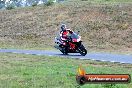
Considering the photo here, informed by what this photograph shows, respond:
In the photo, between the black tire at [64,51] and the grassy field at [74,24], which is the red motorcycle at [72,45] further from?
the grassy field at [74,24]

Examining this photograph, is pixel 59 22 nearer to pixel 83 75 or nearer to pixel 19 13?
pixel 19 13

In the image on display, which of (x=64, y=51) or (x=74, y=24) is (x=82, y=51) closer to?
(x=64, y=51)

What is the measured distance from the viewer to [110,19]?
148 feet

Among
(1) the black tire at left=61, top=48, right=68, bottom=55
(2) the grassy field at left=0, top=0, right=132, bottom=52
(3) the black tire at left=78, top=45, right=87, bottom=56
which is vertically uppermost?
(3) the black tire at left=78, top=45, right=87, bottom=56

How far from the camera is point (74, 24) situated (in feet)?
149

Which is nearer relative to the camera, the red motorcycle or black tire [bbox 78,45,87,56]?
black tire [bbox 78,45,87,56]

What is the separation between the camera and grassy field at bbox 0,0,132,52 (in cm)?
A: 3877

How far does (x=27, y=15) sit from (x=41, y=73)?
38821mm

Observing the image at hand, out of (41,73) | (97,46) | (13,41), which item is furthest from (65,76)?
(13,41)

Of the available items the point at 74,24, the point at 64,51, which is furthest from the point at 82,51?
the point at 74,24

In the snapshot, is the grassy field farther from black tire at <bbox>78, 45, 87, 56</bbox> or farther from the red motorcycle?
black tire at <bbox>78, 45, 87, 56</bbox>

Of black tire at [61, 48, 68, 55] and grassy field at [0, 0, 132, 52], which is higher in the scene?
black tire at [61, 48, 68, 55]

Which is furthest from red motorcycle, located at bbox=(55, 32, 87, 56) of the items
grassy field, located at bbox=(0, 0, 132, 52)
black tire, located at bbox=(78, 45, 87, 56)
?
grassy field, located at bbox=(0, 0, 132, 52)

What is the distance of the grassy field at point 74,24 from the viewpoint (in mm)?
38772
